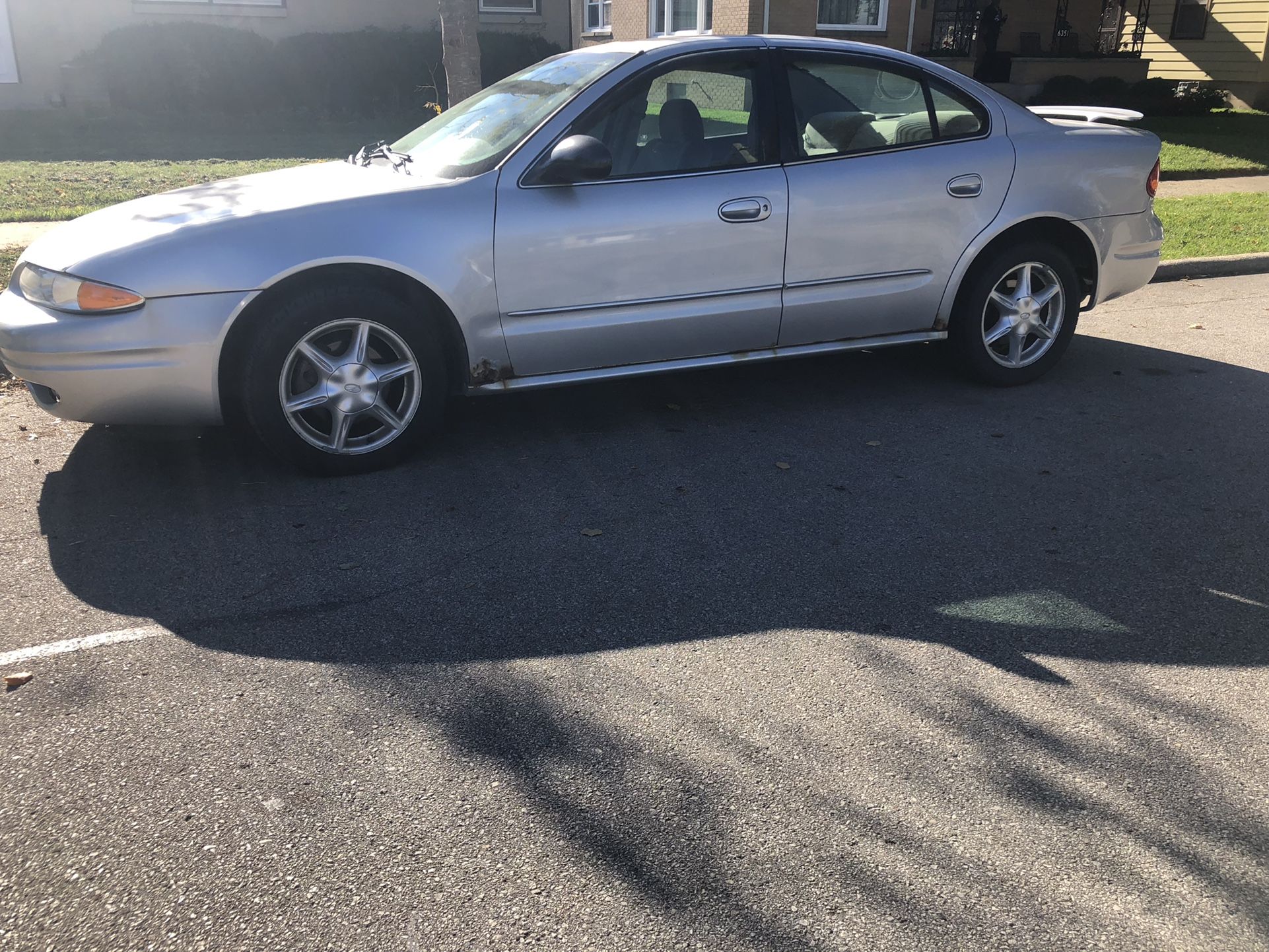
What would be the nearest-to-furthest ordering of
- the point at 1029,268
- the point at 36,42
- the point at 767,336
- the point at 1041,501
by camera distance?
the point at 1041,501 < the point at 767,336 < the point at 1029,268 < the point at 36,42

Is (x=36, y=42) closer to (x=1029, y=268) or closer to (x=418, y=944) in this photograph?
(x=1029, y=268)

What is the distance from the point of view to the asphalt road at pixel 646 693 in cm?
248

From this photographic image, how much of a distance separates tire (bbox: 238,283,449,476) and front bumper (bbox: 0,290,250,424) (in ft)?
0.60

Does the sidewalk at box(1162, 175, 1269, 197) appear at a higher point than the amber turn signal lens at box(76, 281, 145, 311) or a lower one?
lower

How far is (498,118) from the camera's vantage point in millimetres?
5438

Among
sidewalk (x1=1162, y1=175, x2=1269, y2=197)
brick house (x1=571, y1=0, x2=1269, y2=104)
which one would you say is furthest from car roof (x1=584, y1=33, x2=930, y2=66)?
brick house (x1=571, y1=0, x2=1269, y2=104)

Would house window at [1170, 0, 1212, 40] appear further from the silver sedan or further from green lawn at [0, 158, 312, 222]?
the silver sedan

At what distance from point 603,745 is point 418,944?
81 centimetres

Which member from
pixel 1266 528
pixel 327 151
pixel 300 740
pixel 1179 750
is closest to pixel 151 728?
pixel 300 740

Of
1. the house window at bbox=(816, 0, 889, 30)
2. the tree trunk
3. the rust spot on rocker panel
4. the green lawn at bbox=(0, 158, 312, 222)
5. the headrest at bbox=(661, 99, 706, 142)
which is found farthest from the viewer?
the house window at bbox=(816, 0, 889, 30)

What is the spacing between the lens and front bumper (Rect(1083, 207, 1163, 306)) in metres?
6.06

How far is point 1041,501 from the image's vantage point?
4.68 meters

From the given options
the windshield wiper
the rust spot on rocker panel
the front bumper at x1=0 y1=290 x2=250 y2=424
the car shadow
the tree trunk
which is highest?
the tree trunk

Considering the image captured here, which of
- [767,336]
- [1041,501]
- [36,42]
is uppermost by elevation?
[36,42]
